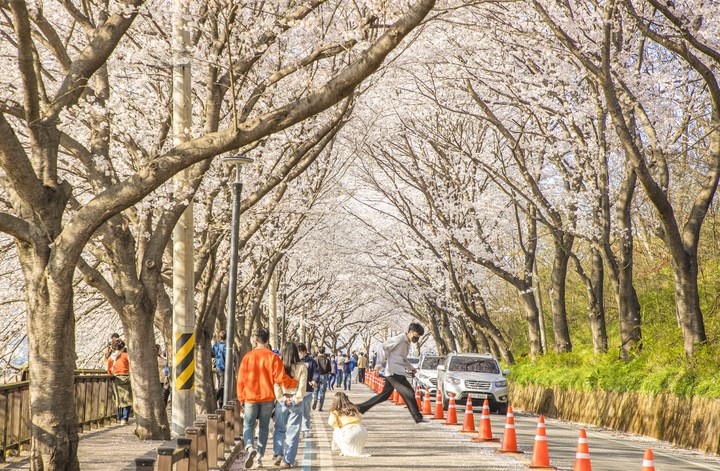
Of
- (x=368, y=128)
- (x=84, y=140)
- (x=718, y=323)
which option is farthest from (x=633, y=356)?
(x=84, y=140)

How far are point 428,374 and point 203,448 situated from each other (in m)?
24.8

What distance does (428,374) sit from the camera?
1362 inches

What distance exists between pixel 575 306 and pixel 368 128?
53.9 feet

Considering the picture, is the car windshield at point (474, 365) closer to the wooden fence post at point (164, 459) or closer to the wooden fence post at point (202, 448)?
the wooden fence post at point (202, 448)

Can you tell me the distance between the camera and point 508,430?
560 inches

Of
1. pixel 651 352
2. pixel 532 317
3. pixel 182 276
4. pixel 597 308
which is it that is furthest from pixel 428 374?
pixel 182 276

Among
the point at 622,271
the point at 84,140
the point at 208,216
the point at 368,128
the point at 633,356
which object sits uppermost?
the point at 368,128

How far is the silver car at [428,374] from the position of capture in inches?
1348

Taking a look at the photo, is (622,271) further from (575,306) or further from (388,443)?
(575,306)

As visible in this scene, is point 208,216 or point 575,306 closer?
point 208,216

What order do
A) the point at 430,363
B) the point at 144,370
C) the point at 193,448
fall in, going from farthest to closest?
the point at 430,363 < the point at 144,370 < the point at 193,448

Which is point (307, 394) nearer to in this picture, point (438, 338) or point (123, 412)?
point (123, 412)

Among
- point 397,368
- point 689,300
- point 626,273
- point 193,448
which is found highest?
point 626,273

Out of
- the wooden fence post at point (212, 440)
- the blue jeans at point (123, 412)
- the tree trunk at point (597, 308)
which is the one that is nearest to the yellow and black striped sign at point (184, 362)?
the wooden fence post at point (212, 440)
